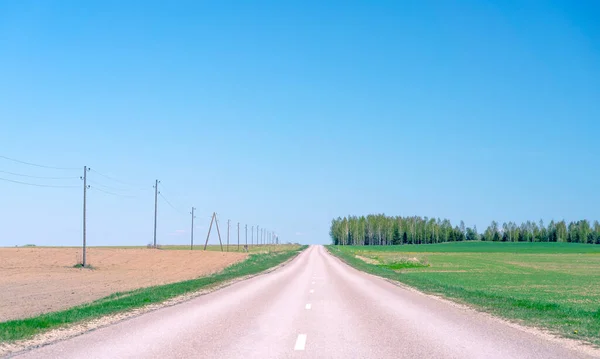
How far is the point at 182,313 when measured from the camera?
19.5 metres

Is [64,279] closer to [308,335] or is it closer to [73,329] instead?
[73,329]

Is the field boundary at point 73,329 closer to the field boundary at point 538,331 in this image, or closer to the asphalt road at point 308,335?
the asphalt road at point 308,335

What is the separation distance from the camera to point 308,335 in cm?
1427

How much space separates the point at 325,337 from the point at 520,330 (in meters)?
5.27

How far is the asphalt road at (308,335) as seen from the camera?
11820 millimetres

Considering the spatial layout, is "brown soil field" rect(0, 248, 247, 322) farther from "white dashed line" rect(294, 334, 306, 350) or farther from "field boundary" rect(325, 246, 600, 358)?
"field boundary" rect(325, 246, 600, 358)

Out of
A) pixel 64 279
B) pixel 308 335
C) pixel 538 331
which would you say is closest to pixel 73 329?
pixel 308 335

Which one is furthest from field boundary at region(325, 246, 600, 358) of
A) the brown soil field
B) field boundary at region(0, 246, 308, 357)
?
the brown soil field

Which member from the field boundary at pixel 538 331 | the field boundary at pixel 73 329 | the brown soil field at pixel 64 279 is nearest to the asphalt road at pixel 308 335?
the field boundary at pixel 538 331

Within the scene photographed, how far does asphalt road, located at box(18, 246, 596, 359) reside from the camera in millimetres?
11820

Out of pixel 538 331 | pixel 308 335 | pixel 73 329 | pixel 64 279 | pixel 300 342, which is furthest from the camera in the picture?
pixel 64 279

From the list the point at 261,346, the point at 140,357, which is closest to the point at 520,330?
the point at 261,346

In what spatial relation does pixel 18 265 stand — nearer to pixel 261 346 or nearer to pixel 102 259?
pixel 102 259

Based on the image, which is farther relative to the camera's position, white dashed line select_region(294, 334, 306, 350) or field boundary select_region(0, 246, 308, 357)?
field boundary select_region(0, 246, 308, 357)
